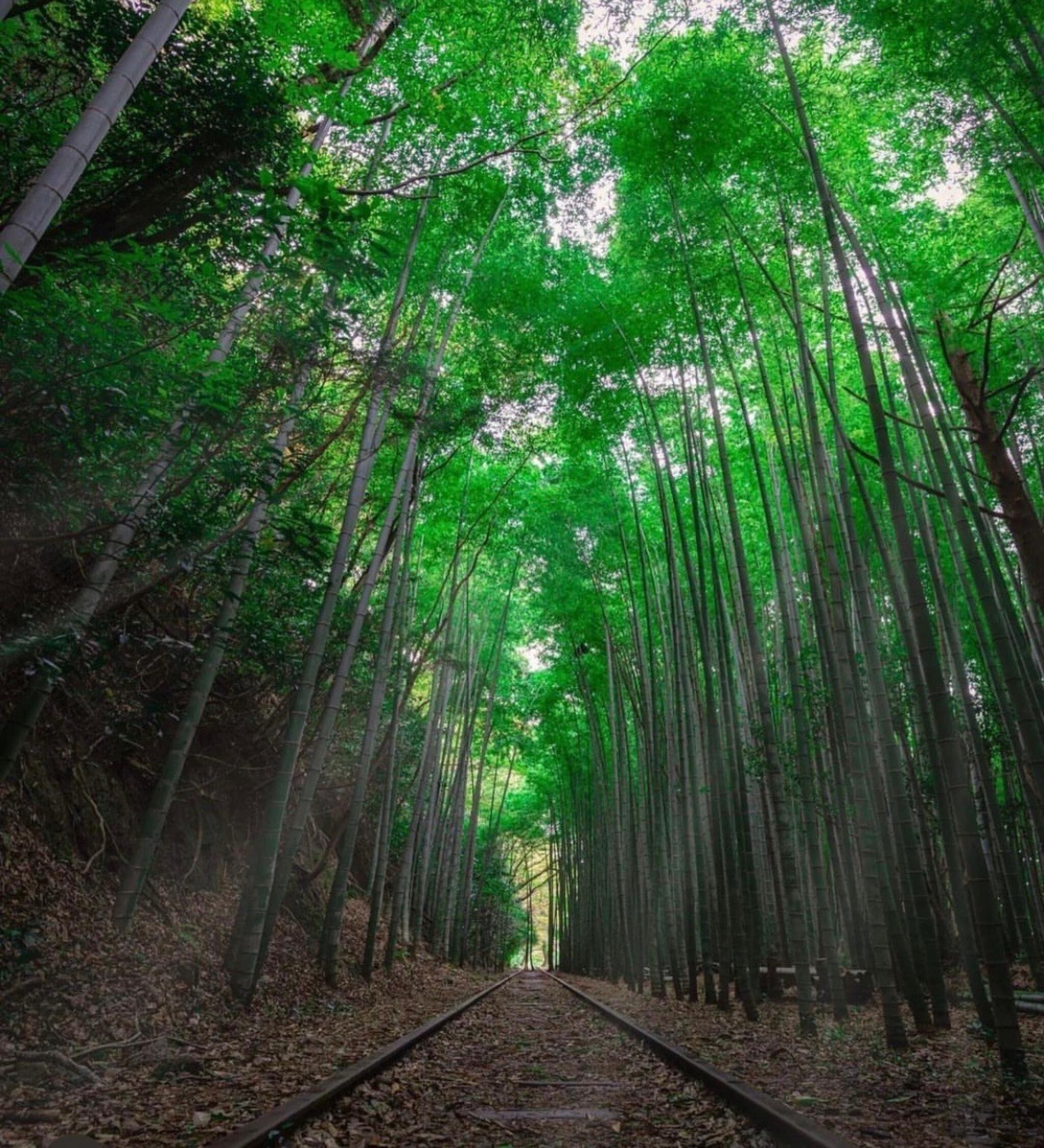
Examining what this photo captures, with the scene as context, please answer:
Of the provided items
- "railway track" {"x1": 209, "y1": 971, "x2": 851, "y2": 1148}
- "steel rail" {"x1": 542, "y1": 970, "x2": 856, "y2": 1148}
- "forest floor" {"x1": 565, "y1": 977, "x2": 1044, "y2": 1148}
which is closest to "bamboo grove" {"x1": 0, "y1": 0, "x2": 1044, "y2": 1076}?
"forest floor" {"x1": 565, "y1": 977, "x2": 1044, "y2": 1148}

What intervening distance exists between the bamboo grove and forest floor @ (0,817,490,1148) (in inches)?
14.0

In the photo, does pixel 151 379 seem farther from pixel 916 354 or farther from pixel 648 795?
pixel 648 795

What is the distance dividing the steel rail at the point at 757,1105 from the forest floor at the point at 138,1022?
64.5 inches

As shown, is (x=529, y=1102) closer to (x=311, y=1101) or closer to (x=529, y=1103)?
(x=529, y=1103)

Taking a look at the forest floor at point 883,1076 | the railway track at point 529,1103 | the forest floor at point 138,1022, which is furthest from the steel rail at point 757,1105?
the forest floor at point 138,1022

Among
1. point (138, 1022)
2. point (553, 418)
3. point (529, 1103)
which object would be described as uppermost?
point (553, 418)

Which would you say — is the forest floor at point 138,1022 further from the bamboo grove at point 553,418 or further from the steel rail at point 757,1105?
the steel rail at point 757,1105

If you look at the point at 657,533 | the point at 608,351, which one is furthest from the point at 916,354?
the point at 657,533

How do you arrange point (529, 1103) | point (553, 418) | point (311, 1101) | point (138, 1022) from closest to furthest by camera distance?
point (311, 1101)
point (529, 1103)
point (138, 1022)
point (553, 418)

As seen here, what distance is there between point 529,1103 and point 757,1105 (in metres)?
1.07

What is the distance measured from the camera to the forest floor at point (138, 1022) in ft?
7.68

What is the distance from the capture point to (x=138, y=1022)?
3.44m

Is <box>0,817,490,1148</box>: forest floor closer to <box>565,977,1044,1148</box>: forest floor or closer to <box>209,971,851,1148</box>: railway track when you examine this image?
<box>209,971,851,1148</box>: railway track

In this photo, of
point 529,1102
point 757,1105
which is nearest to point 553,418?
point 529,1102
